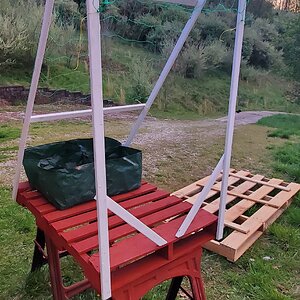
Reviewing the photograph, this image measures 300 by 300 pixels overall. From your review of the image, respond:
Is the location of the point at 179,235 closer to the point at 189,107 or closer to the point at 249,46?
the point at 189,107

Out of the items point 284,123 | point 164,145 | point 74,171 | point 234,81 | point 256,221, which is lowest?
point 284,123

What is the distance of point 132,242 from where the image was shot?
1202mm

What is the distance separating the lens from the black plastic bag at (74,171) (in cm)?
139

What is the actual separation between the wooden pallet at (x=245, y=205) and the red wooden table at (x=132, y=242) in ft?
2.48

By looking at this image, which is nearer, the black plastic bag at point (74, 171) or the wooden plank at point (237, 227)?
the black plastic bag at point (74, 171)

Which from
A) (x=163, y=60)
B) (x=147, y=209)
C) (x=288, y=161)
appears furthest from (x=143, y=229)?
(x=163, y=60)

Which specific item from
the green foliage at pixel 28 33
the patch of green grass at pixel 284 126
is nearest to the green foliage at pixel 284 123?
the patch of green grass at pixel 284 126

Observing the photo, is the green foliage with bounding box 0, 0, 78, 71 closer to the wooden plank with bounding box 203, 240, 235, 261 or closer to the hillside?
the hillside

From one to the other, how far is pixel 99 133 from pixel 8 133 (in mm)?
4518

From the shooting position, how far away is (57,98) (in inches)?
325

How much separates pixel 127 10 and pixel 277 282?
6843 mm

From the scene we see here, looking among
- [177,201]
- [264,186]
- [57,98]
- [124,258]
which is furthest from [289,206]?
[57,98]

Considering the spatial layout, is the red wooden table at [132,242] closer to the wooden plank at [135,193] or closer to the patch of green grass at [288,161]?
the wooden plank at [135,193]

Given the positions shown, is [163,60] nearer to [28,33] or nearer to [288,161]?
[28,33]
